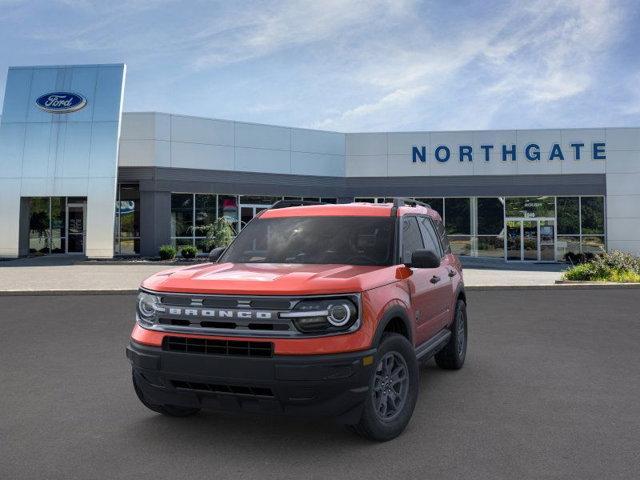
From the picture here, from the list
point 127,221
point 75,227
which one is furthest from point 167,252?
point 75,227

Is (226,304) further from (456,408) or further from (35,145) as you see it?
(35,145)

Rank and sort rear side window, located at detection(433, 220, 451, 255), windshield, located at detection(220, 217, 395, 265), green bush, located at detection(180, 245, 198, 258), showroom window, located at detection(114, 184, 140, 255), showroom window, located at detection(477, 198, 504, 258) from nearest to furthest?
windshield, located at detection(220, 217, 395, 265), rear side window, located at detection(433, 220, 451, 255), green bush, located at detection(180, 245, 198, 258), showroom window, located at detection(114, 184, 140, 255), showroom window, located at detection(477, 198, 504, 258)

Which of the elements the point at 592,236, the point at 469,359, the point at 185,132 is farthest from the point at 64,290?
the point at 592,236

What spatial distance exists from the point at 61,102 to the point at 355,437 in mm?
27972

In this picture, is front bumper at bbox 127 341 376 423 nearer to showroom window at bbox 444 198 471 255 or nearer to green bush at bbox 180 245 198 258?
green bush at bbox 180 245 198 258

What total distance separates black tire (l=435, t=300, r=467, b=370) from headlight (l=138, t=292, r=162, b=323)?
359cm

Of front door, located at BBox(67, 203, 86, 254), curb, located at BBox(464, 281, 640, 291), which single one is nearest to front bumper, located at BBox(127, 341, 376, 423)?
curb, located at BBox(464, 281, 640, 291)

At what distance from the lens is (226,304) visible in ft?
13.8

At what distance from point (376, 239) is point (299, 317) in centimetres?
149

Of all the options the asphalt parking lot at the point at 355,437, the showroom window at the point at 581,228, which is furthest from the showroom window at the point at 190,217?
the asphalt parking lot at the point at 355,437

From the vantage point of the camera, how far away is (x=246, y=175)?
1206 inches

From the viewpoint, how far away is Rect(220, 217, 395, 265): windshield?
5.20m

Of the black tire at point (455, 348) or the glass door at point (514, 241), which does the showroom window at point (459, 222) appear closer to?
the glass door at point (514, 241)

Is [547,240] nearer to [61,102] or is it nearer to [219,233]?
[219,233]
